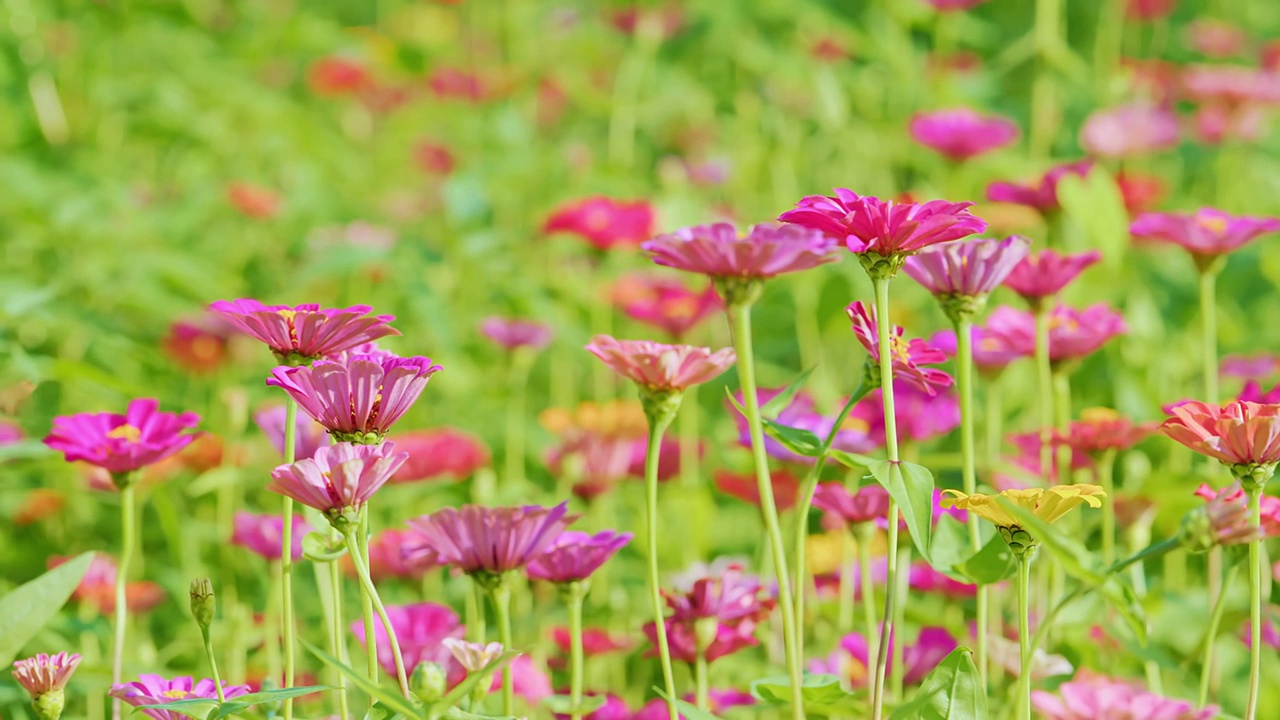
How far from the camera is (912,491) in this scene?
26.1 inches

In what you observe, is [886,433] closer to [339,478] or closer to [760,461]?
[760,461]

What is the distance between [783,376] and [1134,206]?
596 millimetres

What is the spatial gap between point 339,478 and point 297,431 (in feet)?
1.64

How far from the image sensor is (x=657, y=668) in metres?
1.19

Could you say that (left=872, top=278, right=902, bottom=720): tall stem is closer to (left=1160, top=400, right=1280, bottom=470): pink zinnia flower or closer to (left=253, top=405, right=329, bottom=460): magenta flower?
(left=1160, top=400, right=1280, bottom=470): pink zinnia flower

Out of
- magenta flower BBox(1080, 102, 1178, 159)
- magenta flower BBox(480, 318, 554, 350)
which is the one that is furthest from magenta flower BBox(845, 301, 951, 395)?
magenta flower BBox(1080, 102, 1178, 159)

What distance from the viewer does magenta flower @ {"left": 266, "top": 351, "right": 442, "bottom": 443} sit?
650 millimetres

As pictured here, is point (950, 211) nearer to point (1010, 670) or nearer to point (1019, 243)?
point (1019, 243)

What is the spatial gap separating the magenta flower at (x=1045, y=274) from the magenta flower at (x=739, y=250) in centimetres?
35

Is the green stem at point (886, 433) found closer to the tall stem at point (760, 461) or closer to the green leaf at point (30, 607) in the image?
the tall stem at point (760, 461)

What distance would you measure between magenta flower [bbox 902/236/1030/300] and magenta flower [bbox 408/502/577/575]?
264 millimetres

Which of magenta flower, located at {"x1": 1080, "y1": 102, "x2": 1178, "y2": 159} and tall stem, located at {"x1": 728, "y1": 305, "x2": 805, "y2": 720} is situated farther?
magenta flower, located at {"x1": 1080, "y1": 102, "x2": 1178, "y2": 159}

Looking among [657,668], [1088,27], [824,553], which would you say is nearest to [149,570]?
[657,668]

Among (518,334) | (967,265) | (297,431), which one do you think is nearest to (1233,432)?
(967,265)
